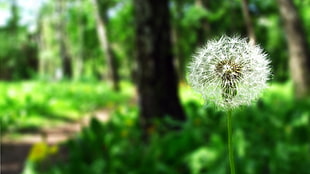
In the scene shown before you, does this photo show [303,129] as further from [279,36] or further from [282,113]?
[279,36]

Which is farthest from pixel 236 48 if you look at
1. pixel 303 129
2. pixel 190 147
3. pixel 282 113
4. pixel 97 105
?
pixel 97 105

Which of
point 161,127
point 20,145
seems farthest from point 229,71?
point 20,145

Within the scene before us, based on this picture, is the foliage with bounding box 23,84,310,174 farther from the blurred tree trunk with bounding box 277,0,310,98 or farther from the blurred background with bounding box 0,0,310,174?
the blurred tree trunk with bounding box 277,0,310,98

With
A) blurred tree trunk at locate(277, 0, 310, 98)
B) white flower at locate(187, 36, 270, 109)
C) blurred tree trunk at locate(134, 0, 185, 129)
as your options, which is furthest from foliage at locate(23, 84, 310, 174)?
white flower at locate(187, 36, 270, 109)

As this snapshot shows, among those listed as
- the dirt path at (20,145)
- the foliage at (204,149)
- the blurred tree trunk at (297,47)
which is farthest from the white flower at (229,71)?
the blurred tree trunk at (297,47)

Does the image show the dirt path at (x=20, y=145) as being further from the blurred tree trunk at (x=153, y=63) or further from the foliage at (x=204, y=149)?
the blurred tree trunk at (x=153, y=63)

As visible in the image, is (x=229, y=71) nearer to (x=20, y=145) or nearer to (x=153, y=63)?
(x=153, y=63)
